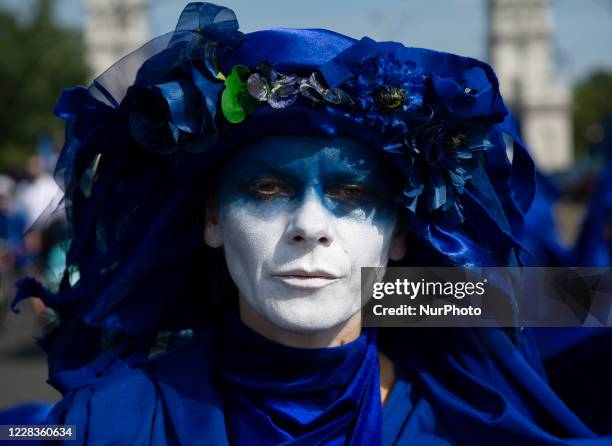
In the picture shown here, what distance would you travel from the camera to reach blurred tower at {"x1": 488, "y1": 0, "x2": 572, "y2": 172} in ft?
202

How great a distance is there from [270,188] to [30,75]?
27.8 metres

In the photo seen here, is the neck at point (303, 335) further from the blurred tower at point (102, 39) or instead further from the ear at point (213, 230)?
the blurred tower at point (102, 39)

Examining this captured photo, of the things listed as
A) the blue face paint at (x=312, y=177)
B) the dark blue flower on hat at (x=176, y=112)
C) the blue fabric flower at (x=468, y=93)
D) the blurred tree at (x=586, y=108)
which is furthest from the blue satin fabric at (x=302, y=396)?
the blurred tree at (x=586, y=108)

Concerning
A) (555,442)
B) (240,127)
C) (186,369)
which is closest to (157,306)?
(186,369)

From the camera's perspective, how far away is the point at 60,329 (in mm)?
2521

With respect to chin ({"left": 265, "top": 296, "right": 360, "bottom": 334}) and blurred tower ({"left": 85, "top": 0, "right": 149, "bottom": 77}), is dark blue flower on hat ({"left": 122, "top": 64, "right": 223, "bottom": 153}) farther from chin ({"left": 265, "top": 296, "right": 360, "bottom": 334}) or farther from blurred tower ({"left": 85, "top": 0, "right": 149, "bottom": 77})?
blurred tower ({"left": 85, "top": 0, "right": 149, "bottom": 77})

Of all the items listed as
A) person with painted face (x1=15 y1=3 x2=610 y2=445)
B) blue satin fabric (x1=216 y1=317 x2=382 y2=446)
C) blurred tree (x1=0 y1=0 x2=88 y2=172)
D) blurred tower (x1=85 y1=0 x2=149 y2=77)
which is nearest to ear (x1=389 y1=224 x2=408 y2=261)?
person with painted face (x1=15 y1=3 x2=610 y2=445)

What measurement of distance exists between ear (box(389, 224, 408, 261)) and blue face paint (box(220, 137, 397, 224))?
0.41ft

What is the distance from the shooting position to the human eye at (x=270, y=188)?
2.18m

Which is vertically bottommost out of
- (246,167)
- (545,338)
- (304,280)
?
(545,338)

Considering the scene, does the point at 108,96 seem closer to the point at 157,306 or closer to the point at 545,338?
the point at 157,306

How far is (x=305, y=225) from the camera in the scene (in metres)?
2.10

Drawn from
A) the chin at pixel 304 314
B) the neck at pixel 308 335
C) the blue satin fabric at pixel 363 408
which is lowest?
the blue satin fabric at pixel 363 408

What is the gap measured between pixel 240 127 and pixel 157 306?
0.58 metres
